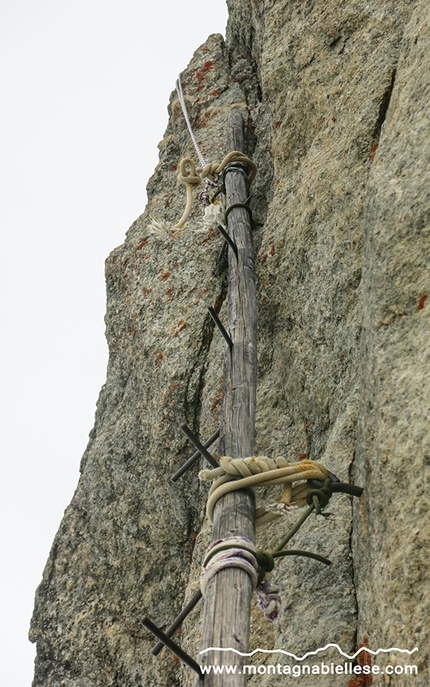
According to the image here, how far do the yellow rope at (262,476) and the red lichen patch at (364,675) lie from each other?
0.79m

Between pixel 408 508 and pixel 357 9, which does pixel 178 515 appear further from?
pixel 357 9

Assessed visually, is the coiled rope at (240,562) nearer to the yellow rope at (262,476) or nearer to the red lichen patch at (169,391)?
the yellow rope at (262,476)

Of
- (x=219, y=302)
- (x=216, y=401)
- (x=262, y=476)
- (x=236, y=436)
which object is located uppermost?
(x=219, y=302)

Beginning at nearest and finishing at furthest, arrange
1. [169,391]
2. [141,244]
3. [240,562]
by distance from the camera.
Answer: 1. [240,562]
2. [169,391]
3. [141,244]

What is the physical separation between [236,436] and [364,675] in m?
1.45

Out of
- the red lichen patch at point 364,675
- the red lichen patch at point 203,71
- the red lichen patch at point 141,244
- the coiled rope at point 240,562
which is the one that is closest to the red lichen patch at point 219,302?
the red lichen patch at point 141,244

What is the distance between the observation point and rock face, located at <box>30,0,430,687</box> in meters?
4.04

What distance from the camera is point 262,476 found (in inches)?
165

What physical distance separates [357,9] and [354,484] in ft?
13.8

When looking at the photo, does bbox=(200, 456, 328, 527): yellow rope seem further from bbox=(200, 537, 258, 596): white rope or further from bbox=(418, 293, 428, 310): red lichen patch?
bbox=(418, 293, 428, 310): red lichen patch

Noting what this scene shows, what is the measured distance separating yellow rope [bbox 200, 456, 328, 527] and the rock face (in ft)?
1.15

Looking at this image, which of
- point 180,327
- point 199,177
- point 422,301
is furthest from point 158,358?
point 422,301

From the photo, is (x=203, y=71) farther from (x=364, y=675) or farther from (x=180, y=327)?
(x=364, y=675)

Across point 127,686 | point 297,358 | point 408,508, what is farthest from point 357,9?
A: point 127,686
